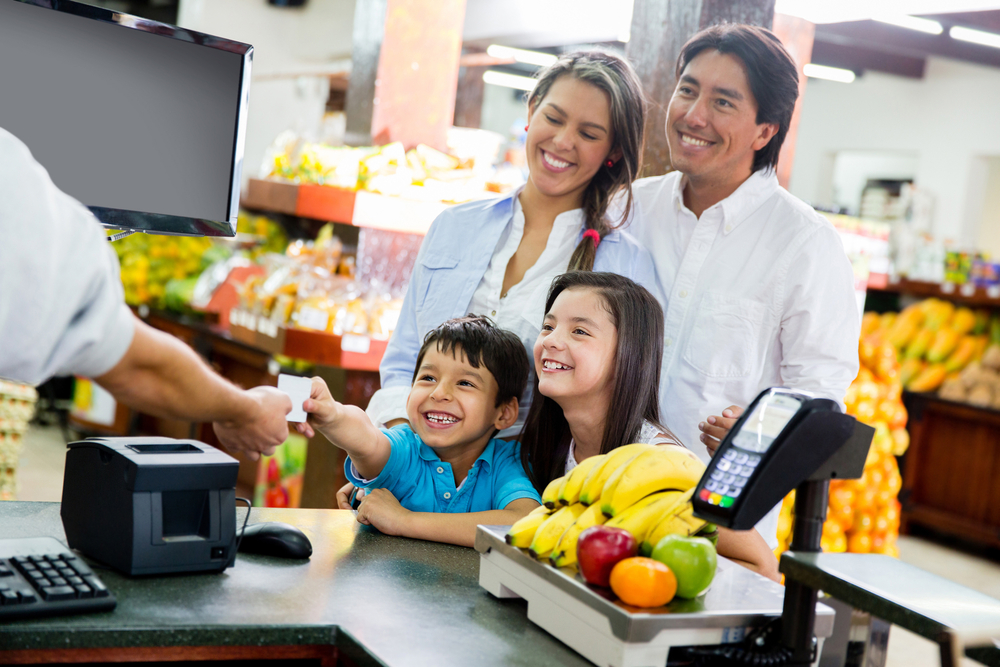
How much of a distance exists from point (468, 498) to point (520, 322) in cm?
41

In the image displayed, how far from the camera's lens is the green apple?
1237 mm

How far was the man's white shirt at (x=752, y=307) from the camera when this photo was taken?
2.00m

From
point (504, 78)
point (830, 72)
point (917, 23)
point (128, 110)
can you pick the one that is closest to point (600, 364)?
point (128, 110)

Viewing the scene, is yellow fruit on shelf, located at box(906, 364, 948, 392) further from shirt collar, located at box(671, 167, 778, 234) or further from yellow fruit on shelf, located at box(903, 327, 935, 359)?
shirt collar, located at box(671, 167, 778, 234)

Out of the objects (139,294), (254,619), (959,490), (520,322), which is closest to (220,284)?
(139,294)

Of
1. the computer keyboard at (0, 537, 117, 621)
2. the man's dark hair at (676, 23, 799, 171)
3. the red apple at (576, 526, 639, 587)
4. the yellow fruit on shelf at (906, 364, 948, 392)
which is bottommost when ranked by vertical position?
the yellow fruit on shelf at (906, 364, 948, 392)

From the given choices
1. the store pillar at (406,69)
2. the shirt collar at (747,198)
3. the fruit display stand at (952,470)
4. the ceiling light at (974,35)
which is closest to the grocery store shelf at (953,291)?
the fruit display stand at (952,470)

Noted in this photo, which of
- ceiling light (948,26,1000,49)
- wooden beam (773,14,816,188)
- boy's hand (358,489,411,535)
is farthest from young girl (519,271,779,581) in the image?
ceiling light (948,26,1000,49)

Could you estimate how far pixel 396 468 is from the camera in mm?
1842

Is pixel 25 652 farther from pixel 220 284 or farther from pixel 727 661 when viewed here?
pixel 220 284

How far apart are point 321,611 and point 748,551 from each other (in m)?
0.78

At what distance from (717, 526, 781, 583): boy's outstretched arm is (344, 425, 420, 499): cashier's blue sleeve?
601 mm

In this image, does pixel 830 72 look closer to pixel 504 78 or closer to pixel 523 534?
A: pixel 504 78

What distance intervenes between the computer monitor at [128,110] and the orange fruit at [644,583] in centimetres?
102
